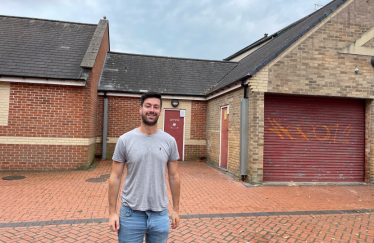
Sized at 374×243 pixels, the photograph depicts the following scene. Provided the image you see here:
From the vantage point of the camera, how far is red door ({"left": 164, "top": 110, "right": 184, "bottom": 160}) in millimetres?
12398

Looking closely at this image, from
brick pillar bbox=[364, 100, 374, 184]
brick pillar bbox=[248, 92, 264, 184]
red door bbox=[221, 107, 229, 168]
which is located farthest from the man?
brick pillar bbox=[364, 100, 374, 184]

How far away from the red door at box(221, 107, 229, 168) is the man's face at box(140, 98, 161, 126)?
7775 mm

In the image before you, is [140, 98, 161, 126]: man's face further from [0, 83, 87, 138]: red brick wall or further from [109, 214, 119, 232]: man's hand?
[0, 83, 87, 138]: red brick wall

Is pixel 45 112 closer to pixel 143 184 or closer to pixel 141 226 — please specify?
pixel 143 184

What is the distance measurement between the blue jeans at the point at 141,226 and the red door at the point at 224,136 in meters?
7.71

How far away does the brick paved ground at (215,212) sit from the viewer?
418cm

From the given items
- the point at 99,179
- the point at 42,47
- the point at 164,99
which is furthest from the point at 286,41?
the point at 42,47

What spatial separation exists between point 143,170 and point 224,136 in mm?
8196

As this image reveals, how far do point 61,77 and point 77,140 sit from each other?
2358 mm

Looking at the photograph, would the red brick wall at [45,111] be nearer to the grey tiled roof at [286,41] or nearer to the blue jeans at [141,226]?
the grey tiled roof at [286,41]

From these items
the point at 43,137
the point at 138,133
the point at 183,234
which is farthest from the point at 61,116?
the point at 138,133

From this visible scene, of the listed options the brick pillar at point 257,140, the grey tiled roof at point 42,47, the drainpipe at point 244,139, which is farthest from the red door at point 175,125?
the brick pillar at point 257,140

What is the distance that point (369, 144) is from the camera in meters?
8.52

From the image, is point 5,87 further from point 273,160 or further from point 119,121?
point 273,160
